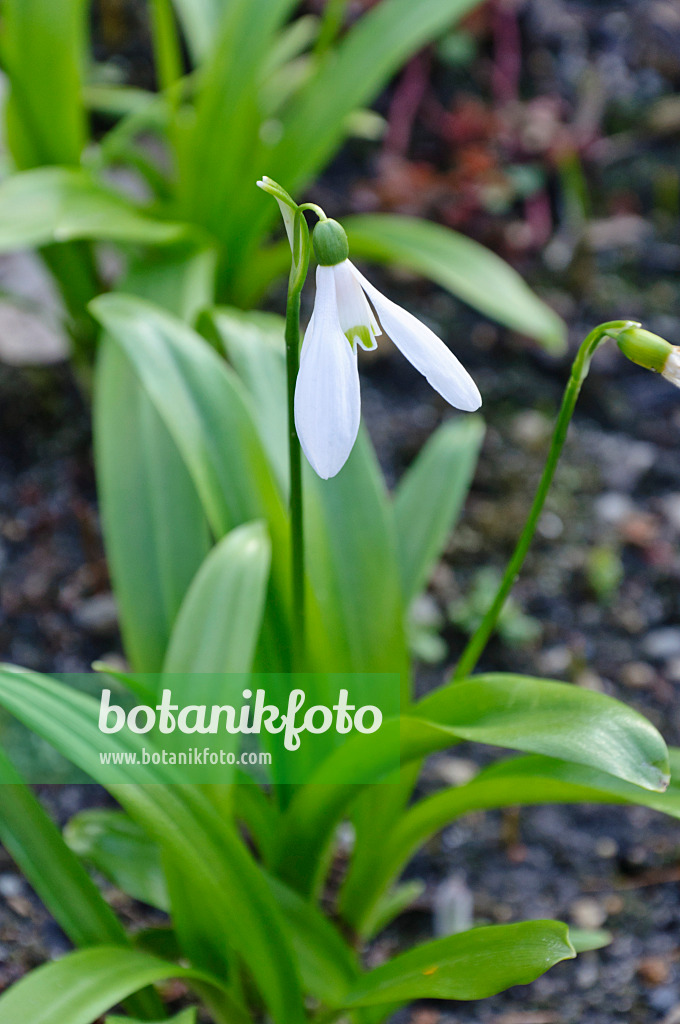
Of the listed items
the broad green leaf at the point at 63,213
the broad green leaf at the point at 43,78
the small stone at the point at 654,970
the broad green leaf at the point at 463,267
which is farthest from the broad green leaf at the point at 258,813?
the broad green leaf at the point at 43,78

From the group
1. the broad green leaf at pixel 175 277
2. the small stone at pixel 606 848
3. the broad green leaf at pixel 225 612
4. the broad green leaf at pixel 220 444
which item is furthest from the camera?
the broad green leaf at pixel 175 277

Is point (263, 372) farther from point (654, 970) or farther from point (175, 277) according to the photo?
point (654, 970)

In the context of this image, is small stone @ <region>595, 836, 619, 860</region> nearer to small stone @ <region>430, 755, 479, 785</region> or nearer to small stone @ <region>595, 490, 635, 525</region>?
small stone @ <region>430, 755, 479, 785</region>

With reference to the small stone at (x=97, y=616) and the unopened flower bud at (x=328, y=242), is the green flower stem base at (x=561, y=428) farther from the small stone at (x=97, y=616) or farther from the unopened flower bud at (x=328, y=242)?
the small stone at (x=97, y=616)

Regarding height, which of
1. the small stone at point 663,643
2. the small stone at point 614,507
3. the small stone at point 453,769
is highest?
the small stone at point 614,507

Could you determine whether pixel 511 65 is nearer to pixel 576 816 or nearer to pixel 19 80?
pixel 19 80

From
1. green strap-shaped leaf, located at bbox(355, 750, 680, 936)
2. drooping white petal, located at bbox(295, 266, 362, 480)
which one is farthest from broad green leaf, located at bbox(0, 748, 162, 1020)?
drooping white petal, located at bbox(295, 266, 362, 480)

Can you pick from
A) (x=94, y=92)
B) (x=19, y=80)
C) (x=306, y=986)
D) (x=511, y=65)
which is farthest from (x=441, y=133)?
(x=306, y=986)
